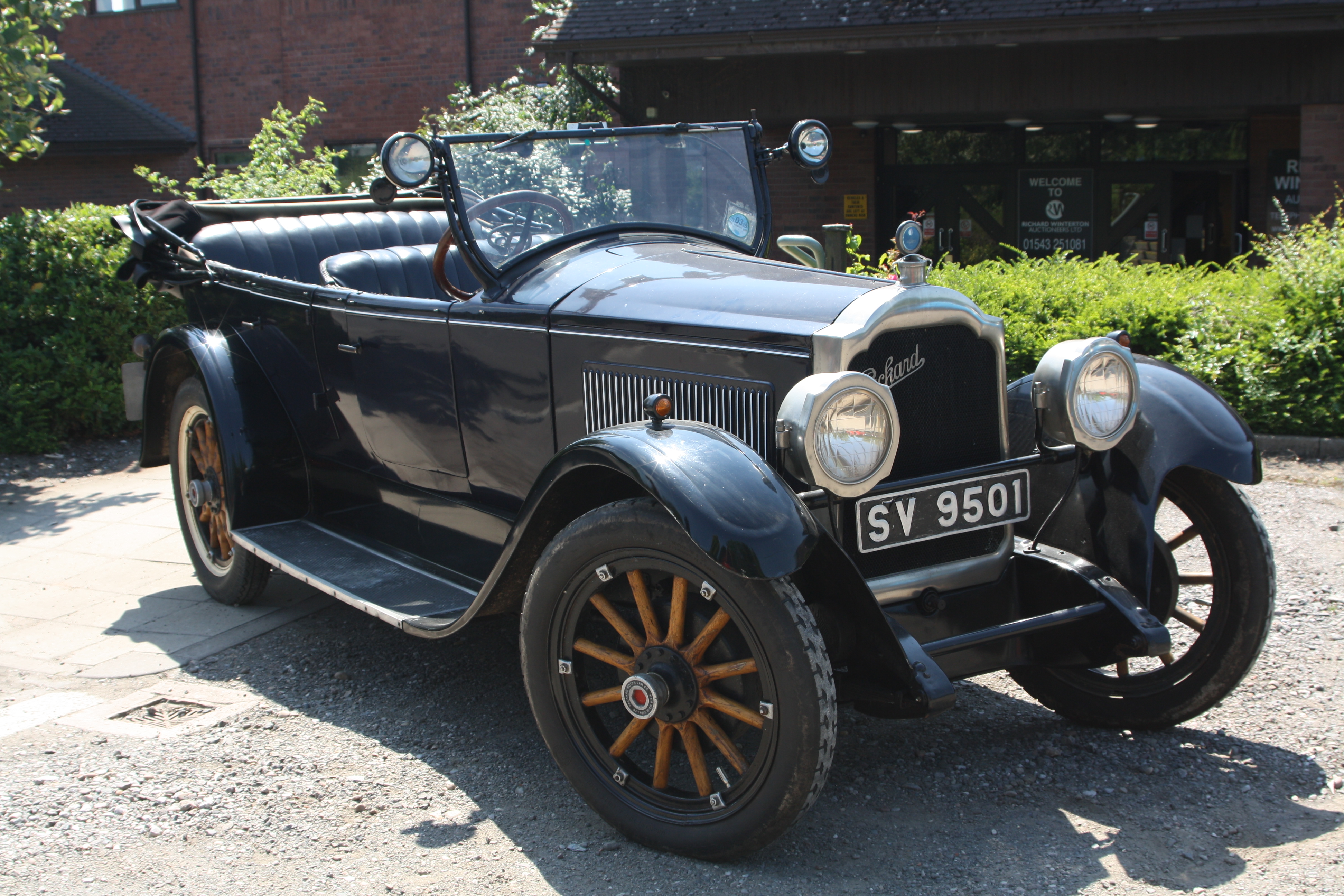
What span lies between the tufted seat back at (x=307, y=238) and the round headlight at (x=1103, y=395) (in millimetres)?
3207

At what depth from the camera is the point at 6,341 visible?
750 cm

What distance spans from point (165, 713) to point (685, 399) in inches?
80.3

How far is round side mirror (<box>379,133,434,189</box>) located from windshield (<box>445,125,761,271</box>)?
124 mm

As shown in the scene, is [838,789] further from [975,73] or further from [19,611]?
[975,73]

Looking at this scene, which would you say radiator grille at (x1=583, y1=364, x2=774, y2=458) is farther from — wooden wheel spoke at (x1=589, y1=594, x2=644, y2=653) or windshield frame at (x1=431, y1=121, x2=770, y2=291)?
windshield frame at (x1=431, y1=121, x2=770, y2=291)

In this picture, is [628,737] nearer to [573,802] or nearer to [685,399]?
[573,802]

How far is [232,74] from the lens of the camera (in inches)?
667

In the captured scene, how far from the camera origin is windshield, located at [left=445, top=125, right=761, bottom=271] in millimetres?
3799

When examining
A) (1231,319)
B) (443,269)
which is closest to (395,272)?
(443,269)

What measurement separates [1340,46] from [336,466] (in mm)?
9825

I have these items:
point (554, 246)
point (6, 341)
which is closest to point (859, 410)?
point (554, 246)

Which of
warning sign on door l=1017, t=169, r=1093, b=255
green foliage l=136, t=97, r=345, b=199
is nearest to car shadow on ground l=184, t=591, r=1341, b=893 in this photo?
green foliage l=136, t=97, r=345, b=199

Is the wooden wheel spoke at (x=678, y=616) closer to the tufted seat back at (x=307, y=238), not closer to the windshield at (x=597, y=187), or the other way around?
the windshield at (x=597, y=187)

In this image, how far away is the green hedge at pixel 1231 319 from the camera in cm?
676
